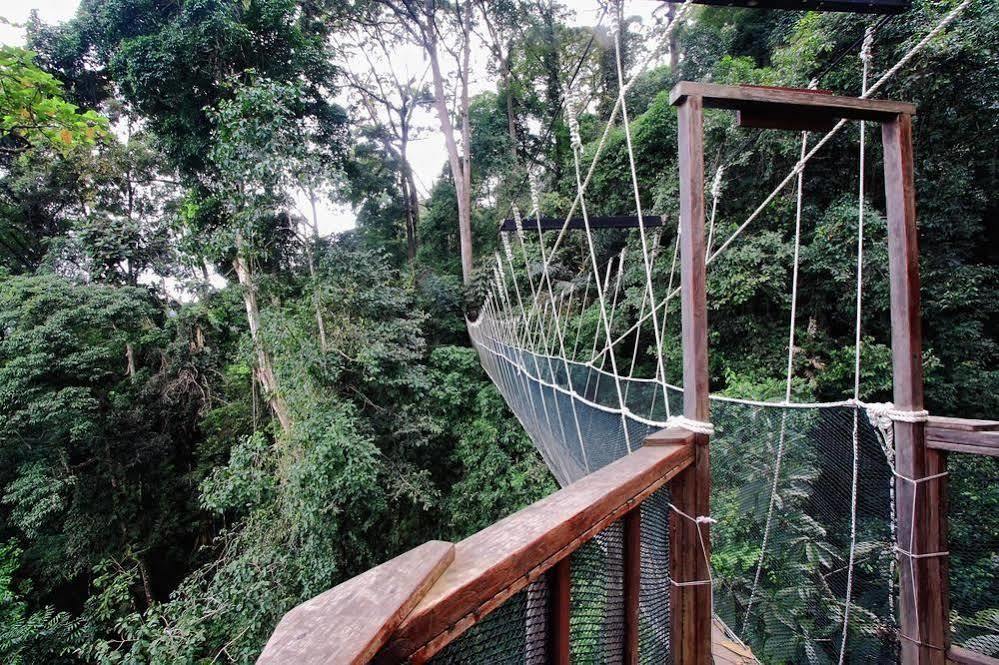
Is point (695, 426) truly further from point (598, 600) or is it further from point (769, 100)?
point (769, 100)

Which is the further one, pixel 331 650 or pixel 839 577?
pixel 839 577

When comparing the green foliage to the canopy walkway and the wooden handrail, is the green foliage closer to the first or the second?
the canopy walkway

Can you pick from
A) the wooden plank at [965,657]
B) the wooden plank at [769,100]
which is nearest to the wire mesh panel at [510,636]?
the wooden plank at [769,100]

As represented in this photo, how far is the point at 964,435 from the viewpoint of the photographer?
2.48 ft

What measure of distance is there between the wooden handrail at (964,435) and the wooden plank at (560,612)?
726mm

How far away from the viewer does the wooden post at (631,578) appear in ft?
1.61

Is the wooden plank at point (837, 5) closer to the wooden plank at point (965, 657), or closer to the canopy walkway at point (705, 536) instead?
the canopy walkway at point (705, 536)

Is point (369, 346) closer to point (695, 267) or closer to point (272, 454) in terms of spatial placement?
point (272, 454)

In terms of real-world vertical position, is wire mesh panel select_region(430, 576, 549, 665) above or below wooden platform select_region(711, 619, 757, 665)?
above

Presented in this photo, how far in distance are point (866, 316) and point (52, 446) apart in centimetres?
752

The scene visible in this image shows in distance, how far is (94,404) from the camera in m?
4.75

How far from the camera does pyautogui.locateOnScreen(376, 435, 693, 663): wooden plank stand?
0.86 feet

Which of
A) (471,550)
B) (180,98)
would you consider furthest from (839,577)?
(180,98)

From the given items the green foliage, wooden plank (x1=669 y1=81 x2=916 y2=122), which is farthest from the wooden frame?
the green foliage
